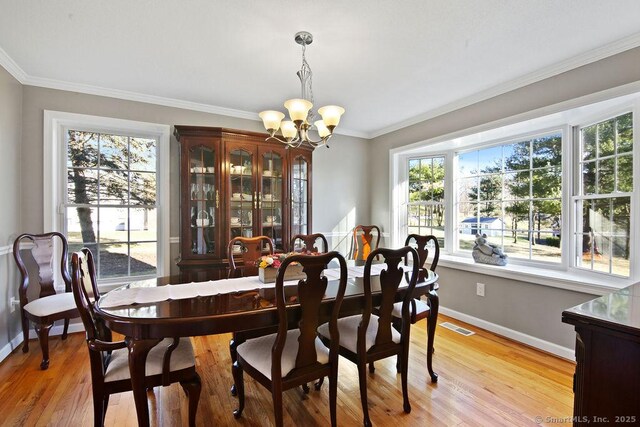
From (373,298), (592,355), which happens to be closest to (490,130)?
(373,298)

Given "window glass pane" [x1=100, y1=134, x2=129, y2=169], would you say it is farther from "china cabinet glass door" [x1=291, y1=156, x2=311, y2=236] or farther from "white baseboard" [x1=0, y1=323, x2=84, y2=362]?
"china cabinet glass door" [x1=291, y1=156, x2=311, y2=236]

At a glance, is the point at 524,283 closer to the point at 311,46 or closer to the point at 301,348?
the point at 301,348

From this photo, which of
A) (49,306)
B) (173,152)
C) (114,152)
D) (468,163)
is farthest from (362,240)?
(49,306)

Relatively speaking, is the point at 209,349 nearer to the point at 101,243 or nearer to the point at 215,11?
the point at 101,243

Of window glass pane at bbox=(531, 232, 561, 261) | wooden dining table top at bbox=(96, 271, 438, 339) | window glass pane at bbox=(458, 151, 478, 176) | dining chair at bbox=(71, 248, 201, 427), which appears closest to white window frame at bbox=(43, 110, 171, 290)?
dining chair at bbox=(71, 248, 201, 427)

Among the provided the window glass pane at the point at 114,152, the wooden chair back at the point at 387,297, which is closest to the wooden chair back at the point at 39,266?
the window glass pane at the point at 114,152

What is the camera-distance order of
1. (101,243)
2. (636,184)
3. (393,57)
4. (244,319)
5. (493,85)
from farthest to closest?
(101,243) → (493,85) → (393,57) → (636,184) → (244,319)

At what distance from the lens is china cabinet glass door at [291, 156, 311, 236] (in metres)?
3.93

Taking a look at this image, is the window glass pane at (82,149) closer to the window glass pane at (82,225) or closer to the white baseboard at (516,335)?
the window glass pane at (82,225)

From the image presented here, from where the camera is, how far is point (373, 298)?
1.90 meters

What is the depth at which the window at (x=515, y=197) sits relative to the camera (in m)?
3.06

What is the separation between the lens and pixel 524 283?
9.67 feet

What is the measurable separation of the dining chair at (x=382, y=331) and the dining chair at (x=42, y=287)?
224 cm

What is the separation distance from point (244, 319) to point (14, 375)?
7.26ft
